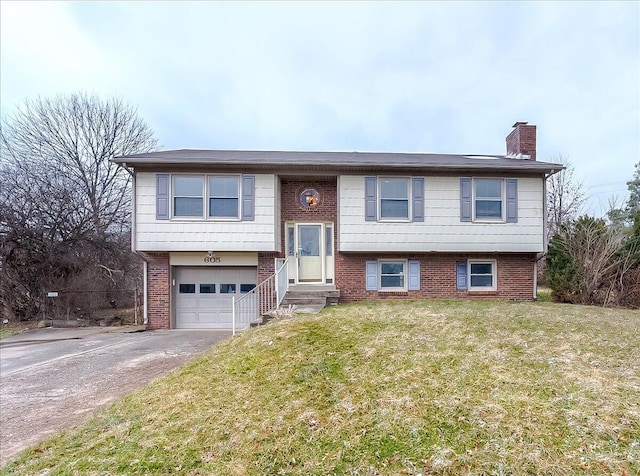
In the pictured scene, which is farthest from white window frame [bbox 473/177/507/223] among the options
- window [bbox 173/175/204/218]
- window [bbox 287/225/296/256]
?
window [bbox 173/175/204/218]

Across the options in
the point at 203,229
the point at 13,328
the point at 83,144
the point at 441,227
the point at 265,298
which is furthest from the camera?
the point at 83,144

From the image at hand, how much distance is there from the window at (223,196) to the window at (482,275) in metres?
8.04

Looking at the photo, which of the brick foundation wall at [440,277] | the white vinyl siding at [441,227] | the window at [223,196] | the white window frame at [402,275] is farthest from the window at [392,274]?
the window at [223,196]

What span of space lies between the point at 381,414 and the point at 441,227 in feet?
28.3

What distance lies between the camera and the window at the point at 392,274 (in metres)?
11.1

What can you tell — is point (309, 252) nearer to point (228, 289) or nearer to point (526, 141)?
point (228, 289)

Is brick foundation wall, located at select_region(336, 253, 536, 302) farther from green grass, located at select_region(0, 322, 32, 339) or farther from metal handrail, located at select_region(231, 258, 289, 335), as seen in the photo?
green grass, located at select_region(0, 322, 32, 339)

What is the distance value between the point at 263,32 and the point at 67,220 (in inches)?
447

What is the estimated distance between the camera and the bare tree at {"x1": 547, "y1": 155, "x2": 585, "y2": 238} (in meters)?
21.2

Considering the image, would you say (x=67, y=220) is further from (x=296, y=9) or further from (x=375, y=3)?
(x=375, y=3)

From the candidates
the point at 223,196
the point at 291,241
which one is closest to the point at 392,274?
the point at 291,241

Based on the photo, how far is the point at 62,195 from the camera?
1420 cm

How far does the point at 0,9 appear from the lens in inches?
384

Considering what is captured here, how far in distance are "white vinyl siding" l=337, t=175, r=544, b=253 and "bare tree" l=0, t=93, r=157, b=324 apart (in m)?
8.48
